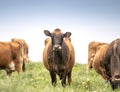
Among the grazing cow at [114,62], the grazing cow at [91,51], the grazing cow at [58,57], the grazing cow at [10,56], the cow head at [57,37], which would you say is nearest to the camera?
the grazing cow at [114,62]

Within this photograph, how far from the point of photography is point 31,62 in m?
29.1

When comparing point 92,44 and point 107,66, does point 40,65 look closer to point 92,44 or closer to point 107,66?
point 92,44

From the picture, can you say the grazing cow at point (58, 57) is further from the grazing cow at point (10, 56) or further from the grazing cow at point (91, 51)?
the grazing cow at point (91, 51)

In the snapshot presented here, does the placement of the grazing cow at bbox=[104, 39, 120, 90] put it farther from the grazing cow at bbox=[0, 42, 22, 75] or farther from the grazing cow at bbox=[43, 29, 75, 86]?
the grazing cow at bbox=[0, 42, 22, 75]

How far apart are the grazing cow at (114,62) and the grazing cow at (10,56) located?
487cm

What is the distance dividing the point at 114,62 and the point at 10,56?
5.95m

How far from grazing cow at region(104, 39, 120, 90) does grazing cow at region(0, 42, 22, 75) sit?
487 centimetres

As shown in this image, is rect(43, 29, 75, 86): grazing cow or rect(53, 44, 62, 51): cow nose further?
rect(43, 29, 75, 86): grazing cow

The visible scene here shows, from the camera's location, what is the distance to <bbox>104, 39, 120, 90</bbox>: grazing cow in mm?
14929

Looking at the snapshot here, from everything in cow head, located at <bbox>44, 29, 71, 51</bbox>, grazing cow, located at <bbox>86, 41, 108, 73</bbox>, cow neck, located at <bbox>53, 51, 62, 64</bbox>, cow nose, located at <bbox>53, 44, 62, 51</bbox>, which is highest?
cow head, located at <bbox>44, 29, 71, 51</bbox>

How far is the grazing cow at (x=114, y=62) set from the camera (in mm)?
14929

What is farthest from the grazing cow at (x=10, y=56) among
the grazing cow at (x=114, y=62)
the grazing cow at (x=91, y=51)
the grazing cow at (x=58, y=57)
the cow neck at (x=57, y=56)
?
the grazing cow at (x=91, y=51)

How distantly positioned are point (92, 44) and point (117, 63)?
1134 cm

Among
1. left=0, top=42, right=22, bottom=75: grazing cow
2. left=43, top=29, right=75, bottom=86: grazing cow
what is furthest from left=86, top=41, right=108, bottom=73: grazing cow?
left=43, top=29, right=75, bottom=86: grazing cow
